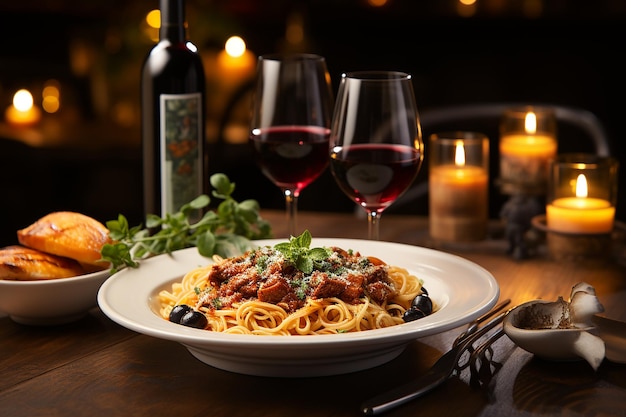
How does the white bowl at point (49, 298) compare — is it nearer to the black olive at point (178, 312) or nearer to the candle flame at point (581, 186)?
the black olive at point (178, 312)

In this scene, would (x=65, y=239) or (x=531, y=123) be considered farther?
(x=531, y=123)

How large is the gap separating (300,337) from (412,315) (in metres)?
0.24

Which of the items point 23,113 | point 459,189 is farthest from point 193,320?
point 23,113

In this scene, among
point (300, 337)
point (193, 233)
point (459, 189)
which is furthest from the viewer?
point (459, 189)

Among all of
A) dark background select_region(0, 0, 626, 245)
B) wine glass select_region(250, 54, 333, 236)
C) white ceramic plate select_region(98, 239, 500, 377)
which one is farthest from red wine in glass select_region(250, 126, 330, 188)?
dark background select_region(0, 0, 626, 245)

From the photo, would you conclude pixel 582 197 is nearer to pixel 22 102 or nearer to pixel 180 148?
pixel 180 148

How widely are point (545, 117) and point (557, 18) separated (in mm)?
2044

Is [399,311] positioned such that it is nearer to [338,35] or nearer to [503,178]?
[503,178]

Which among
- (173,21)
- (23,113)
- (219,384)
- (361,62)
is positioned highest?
(361,62)

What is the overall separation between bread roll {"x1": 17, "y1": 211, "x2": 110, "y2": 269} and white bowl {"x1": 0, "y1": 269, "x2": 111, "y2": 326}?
40mm

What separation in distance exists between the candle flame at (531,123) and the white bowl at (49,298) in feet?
3.78

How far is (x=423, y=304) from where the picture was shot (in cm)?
132

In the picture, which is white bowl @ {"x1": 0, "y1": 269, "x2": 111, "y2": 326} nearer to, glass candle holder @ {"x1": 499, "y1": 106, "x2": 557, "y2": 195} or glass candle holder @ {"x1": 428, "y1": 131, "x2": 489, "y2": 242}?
glass candle holder @ {"x1": 428, "y1": 131, "x2": 489, "y2": 242}

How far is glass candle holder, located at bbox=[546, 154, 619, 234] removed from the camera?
1854mm
